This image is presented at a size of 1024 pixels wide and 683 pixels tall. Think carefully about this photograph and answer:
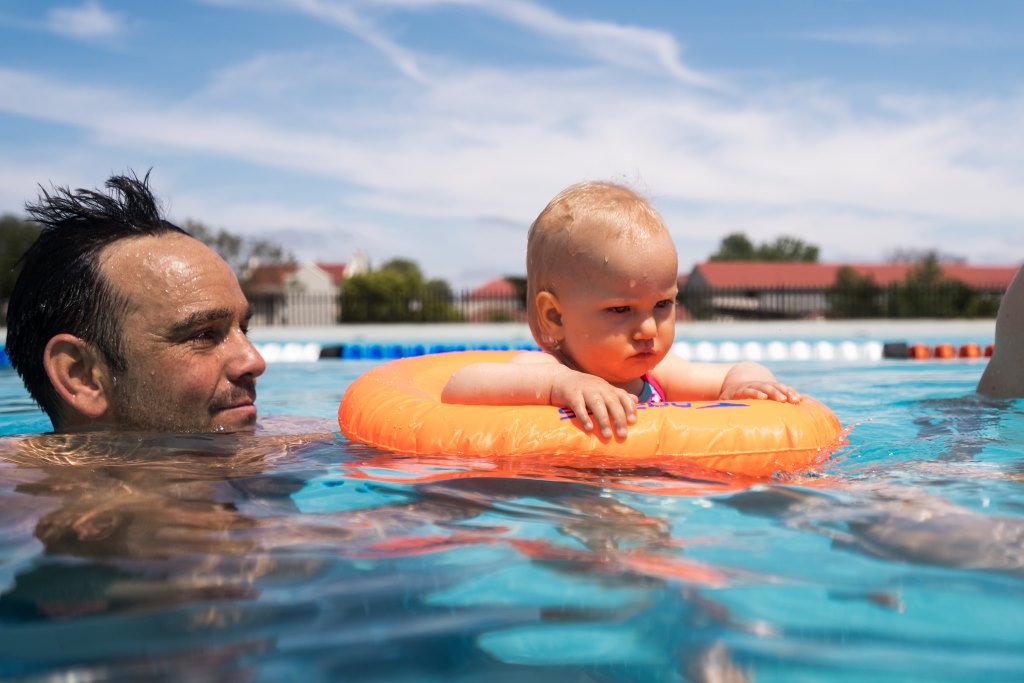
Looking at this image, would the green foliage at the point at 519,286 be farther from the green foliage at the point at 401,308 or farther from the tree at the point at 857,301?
the tree at the point at 857,301

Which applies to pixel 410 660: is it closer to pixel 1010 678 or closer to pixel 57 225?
pixel 1010 678

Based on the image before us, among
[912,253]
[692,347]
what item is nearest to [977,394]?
[692,347]

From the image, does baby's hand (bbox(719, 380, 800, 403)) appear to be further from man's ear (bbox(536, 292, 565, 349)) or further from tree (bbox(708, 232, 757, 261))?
tree (bbox(708, 232, 757, 261))

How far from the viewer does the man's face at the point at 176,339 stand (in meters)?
2.84

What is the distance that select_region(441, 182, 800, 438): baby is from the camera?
292cm

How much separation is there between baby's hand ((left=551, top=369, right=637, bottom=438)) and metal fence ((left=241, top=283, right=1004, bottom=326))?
24629 millimetres

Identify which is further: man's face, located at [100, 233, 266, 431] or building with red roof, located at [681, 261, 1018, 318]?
building with red roof, located at [681, 261, 1018, 318]

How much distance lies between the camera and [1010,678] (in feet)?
4.23

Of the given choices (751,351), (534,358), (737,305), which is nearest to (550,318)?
(534,358)

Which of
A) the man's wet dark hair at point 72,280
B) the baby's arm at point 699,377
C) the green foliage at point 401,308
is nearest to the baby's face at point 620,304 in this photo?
the baby's arm at point 699,377

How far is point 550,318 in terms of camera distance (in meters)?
3.19

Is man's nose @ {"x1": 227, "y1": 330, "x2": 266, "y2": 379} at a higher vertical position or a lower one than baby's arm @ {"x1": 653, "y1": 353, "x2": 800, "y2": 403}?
higher

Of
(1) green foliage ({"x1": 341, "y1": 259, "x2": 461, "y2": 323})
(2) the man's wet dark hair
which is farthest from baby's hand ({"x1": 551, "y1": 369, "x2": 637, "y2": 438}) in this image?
(1) green foliage ({"x1": 341, "y1": 259, "x2": 461, "y2": 323})

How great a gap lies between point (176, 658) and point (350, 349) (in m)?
9.41
